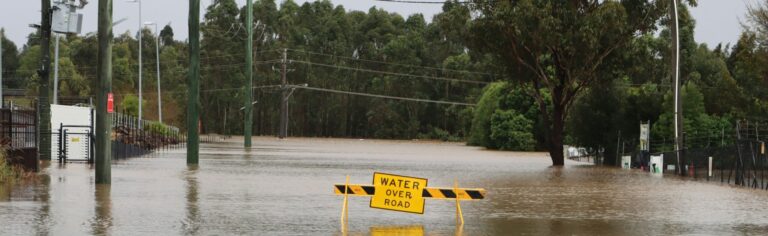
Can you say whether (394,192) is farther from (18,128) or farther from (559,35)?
(559,35)

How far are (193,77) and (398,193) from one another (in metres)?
22.0

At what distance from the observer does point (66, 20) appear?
3275cm

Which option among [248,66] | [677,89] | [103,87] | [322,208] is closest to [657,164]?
[677,89]

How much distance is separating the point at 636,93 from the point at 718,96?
4551 millimetres

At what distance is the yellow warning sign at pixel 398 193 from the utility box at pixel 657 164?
26104mm

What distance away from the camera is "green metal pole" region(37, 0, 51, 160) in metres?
33.8

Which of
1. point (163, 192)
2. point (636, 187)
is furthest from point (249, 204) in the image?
point (636, 187)

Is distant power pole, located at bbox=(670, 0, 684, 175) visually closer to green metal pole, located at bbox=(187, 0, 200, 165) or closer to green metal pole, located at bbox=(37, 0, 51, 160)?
green metal pole, located at bbox=(187, 0, 200, 165)

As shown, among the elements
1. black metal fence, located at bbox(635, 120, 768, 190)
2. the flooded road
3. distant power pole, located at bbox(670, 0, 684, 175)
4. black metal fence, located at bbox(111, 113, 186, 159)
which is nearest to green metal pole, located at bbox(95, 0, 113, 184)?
the flooded road

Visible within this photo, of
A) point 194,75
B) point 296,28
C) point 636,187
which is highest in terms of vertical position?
point 296,28

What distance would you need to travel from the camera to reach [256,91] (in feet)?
436

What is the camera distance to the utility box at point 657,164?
42.9m

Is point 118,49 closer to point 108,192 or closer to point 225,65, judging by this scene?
point 225,65

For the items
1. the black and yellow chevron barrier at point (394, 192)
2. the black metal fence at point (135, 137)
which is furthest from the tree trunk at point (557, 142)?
the black and yellow chevron barrier at point (394, 192)
